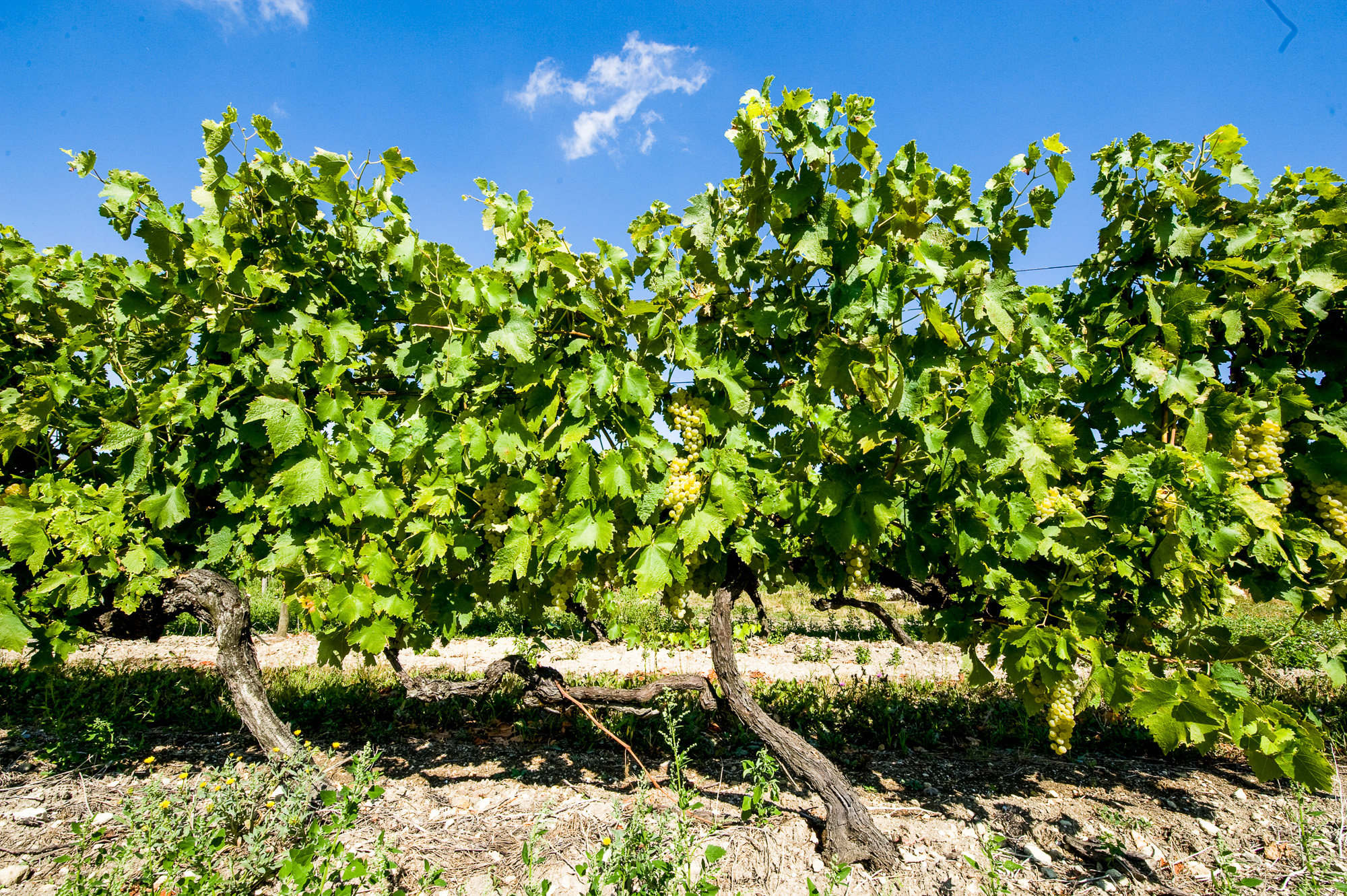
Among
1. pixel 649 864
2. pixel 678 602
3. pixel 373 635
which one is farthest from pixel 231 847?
pixel 678 602

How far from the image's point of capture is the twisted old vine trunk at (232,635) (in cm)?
341

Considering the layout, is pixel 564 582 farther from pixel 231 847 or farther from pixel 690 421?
pixel 231 847

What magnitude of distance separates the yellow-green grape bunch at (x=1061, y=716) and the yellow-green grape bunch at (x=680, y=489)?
1.80 m

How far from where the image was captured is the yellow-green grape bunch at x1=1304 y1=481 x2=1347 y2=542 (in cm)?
282

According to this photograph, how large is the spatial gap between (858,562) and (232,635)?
10.1ft

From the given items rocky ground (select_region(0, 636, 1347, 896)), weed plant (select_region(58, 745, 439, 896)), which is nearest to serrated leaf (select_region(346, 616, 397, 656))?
weed plant (select_region(58, 745, 439, 896))

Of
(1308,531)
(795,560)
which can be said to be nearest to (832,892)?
(795,560)

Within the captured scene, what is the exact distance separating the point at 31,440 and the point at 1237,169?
215 inches

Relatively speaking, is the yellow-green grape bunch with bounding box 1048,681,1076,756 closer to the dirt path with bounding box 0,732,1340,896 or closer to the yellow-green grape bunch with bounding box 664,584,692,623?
the dirt path with bounding box 0,732,1340,896

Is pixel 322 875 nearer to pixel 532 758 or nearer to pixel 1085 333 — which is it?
pixel 532 758

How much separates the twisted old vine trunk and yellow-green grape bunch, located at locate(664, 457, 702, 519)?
2.42 metres

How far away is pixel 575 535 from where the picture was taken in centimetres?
217

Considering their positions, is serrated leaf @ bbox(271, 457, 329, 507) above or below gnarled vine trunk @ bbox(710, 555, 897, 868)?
above

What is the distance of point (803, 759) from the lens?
2941 mm
